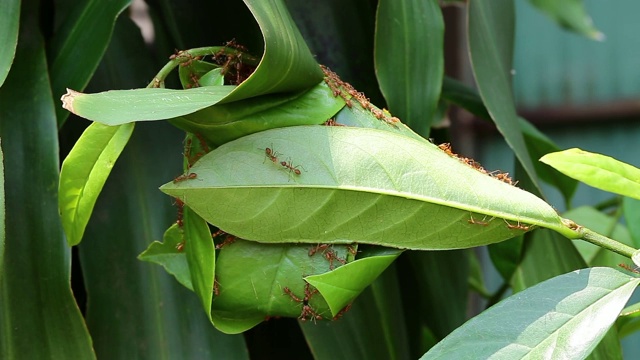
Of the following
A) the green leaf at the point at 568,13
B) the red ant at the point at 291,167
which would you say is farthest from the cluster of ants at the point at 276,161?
the green leaf at the point at 568,13

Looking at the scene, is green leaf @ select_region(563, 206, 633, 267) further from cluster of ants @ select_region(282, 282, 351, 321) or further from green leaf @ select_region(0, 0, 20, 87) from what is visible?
green leaf @ select_region(0, 0, 20, 87)

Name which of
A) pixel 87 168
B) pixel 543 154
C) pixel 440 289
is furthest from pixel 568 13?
pixel 87 168

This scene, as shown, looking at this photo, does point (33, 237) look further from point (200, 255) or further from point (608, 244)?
point (608, 244)

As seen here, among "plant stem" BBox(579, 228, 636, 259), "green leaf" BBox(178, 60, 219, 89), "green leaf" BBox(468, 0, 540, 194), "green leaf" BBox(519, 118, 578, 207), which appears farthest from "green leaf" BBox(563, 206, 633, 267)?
"green leaf" BBox(178, 60, 219, 89)

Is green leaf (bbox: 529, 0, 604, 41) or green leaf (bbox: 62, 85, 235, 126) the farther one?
green leaf (bbox: 529, 0, 604, 41)

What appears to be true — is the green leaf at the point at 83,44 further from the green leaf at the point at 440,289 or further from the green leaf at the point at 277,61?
the green leaf at the point at 440,289

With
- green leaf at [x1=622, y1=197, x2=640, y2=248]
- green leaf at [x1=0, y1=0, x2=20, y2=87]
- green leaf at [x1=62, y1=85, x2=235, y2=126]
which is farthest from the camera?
green leaf at [x1=622, y1=197, x2=640, y2=248]

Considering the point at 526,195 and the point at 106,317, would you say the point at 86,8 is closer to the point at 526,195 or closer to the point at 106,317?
the point at 106,317

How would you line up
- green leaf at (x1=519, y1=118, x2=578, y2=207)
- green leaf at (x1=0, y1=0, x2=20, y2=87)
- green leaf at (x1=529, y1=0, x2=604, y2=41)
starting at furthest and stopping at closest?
green leaf at (x1=529, y1=0, x2=604, y2=41) < green leaf at (x1=519, y1=118, x2=578, y2=207) < green leaf at (x1=0, y1=0, x2=20, y2=87)
